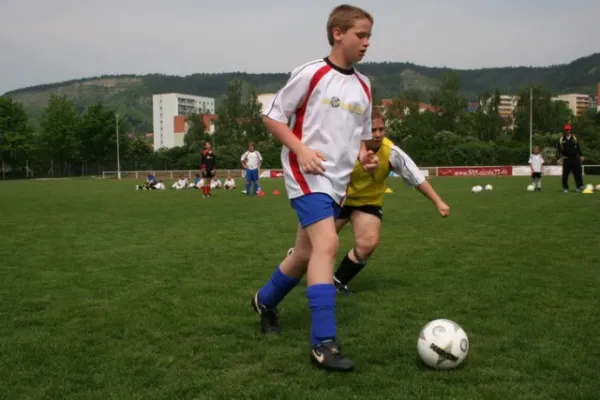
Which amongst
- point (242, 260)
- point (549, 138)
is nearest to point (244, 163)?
point (242, 260)

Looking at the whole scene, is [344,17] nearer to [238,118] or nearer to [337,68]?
[337,68]

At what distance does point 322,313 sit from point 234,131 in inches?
3646

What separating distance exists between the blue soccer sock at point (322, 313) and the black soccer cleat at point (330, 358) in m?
0.04

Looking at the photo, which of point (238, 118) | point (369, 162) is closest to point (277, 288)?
point (369, 162)

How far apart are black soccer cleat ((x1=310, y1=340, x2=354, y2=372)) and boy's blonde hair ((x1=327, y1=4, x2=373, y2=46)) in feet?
6.62

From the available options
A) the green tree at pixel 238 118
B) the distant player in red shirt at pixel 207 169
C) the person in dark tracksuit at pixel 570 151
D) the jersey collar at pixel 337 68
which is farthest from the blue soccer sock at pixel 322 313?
the green tree at pixel 238 118

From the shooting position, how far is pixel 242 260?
8.14 meters

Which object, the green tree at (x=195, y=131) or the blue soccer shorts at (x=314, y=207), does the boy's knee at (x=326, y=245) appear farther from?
the green tree at (x=195, y=131)

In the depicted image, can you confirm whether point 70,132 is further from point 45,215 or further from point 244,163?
point 45,215

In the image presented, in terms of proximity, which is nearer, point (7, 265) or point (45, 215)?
point (7, 265)

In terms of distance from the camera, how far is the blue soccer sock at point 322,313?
3824 millimetres

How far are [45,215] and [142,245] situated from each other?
24.0ft

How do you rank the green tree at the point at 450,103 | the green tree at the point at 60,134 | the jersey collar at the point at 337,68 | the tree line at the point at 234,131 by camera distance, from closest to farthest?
the jersey collar at the point at 337,68
the tree line at the point at 234,131
the green tree at the point at 60,134
the green tree at the point at 450,103

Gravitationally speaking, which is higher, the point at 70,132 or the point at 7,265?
the point at 70,132
